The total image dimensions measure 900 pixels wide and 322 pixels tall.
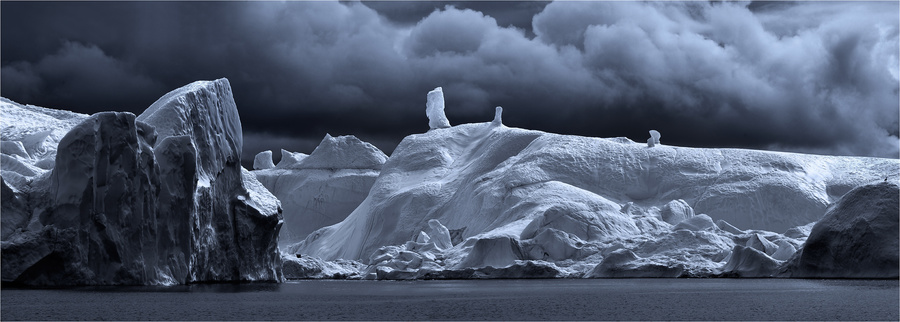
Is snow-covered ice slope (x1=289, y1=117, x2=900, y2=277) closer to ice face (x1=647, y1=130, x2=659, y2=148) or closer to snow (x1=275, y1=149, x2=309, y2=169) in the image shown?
ice face (x1=647, y1=130, x2=659, y2=148)

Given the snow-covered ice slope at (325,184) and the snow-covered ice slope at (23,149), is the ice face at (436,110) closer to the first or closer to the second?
the snow-covered ice slope at (325,184)

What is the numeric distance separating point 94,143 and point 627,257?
3368cm

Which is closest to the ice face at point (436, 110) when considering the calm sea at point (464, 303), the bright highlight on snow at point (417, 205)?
the bright highlight on snow at point (417, 205)

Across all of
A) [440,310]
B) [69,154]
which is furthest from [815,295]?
[69,154]

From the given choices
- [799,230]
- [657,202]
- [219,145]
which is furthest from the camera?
[657,202]

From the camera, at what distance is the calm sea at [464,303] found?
32.8 meters

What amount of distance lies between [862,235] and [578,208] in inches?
1146

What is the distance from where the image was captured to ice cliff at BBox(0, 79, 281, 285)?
44.3 m

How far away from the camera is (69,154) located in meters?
44.9

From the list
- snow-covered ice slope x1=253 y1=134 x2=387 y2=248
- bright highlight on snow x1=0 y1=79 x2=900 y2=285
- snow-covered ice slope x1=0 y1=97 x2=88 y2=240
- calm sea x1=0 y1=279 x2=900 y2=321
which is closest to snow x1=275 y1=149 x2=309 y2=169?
bright highlight on snow x1=0 y1=79 x2=900 y2=285

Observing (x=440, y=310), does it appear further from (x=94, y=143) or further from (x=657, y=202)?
(x=657, y=202)

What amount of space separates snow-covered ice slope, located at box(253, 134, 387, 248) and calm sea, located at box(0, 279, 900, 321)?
235 feet

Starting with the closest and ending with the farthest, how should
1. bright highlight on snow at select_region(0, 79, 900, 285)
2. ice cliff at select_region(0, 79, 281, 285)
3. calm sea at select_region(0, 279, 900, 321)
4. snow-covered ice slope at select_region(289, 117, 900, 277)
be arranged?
calm sea at select_region(0, 279, 900, 321), ice cliff at select_region(0, 79, 281, 285), bright highlight on snow at select_region(0, 79, 900, 285), snow-covered ice slope at select_region(289, 117, 900, 277)

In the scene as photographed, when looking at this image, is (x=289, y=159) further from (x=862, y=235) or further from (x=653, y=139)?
(x=862, y=235)
